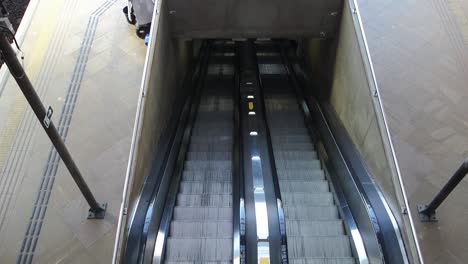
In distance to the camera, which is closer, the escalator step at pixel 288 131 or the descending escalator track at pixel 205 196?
the descending escalator track at pixel 205 196

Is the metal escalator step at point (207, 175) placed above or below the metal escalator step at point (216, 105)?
below

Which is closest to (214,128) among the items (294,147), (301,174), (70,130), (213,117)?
(213,117)

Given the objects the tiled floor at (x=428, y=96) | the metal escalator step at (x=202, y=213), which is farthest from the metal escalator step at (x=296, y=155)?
the metal escalator step at (x=202, y=213)

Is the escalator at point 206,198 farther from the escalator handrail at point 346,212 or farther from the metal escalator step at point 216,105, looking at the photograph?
the escalator handrail at point 346,212

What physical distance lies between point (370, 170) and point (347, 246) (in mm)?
1015

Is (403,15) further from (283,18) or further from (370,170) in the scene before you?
(370,170)

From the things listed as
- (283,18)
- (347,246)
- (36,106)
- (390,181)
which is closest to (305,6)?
(283,18)

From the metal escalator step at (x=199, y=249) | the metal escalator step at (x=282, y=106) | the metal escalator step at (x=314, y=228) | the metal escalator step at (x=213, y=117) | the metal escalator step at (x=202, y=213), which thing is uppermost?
the metal escalator step at (x=282, y=106)

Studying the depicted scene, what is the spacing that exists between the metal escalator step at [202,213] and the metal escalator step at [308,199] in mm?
734

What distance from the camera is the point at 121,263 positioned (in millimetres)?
3301

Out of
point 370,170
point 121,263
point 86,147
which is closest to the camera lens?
point 121,263

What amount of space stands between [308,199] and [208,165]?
1405 millimetres

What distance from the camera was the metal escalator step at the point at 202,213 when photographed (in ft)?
13.6

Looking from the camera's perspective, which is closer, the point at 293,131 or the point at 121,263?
the point at 121,263
